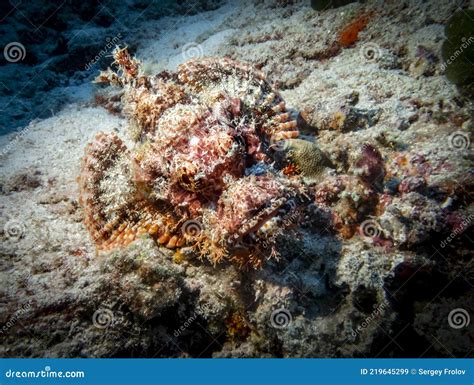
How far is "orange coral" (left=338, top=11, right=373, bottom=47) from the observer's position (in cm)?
620

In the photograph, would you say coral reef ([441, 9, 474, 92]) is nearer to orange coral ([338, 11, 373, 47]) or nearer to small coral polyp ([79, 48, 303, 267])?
orange coral ([338, 11, 373, 47])

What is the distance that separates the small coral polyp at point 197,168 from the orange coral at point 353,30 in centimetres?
230

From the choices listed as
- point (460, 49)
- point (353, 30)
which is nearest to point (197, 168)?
point (460, 49)

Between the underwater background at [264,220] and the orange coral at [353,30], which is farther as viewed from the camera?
the orange coral at [353,30]

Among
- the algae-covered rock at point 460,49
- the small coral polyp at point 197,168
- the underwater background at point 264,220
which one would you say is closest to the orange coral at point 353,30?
the underwater background at point 264,220

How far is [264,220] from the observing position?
9.85 ft

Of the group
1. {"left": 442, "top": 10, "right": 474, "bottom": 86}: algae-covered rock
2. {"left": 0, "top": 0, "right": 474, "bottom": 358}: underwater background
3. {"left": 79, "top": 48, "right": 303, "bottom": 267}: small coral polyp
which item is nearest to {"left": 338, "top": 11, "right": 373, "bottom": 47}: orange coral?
{"left": 0, "top": 0, "right": 474, "bottom": 358}: underwater background

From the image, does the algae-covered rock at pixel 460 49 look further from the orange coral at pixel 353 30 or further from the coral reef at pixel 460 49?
the orange coral at pixel 353 30

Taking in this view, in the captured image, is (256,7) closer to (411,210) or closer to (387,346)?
(411,210)

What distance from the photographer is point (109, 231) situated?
441cm

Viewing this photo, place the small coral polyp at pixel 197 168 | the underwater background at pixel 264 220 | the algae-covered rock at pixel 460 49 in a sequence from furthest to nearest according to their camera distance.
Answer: the algae-covered rock at pixel 460 49 < the underwater background at pixel 264 220 < the small coral polyp at pixel 197 168

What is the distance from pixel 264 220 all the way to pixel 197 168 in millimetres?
947

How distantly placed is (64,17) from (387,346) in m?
13.7

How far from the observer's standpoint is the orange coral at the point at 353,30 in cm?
620
